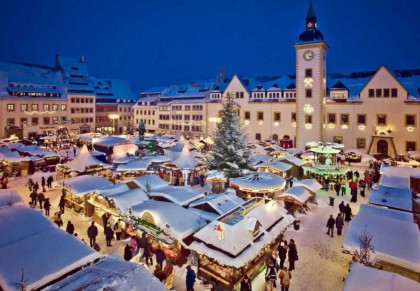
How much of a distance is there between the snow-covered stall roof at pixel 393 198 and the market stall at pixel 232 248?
633 cm

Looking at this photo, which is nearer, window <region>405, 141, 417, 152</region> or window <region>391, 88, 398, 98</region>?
window <region>405, 141, 417, 152</region>

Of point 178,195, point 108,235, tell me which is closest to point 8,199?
point 108,235

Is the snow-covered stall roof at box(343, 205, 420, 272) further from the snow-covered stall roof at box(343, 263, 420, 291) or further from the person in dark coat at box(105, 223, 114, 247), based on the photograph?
the person in dark coat at box(105, 223, 114, 247)

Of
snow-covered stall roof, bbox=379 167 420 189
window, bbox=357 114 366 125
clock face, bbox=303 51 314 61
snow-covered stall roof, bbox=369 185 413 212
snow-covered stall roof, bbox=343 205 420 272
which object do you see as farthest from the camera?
clock face, bbox=303 51 314 61

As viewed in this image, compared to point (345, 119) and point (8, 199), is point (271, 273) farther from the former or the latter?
point (345, 119)

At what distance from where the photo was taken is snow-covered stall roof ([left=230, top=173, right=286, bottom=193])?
58.6ft

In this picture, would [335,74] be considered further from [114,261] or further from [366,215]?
[114,261]

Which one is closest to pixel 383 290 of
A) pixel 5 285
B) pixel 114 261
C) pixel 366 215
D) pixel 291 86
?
pixel 366 215

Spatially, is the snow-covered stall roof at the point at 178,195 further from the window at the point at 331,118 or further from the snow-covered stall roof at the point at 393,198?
the window at the point at 331,118

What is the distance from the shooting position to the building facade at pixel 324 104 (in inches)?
1373

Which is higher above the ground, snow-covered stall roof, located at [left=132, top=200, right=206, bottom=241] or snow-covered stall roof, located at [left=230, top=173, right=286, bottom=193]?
snow-covered stall roof, located at [left=230, top=173, right=286, bottom=193]

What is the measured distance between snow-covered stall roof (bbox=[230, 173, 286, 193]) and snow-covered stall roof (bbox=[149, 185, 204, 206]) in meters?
3.53

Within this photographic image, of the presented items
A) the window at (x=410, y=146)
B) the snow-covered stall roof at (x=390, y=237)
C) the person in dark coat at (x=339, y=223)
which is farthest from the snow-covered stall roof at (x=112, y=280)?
the window at (x=410, y=146)

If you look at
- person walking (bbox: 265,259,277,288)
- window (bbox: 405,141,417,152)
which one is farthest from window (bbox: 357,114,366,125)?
person walking (bbox: 265,259,277,288)
